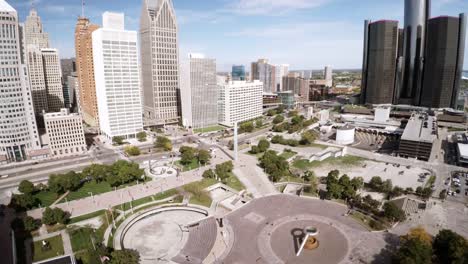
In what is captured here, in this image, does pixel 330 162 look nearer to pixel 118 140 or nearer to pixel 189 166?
pixel 189 166

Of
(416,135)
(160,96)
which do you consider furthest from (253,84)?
(416,135)

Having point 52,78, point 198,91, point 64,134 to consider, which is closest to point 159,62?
point 198,91

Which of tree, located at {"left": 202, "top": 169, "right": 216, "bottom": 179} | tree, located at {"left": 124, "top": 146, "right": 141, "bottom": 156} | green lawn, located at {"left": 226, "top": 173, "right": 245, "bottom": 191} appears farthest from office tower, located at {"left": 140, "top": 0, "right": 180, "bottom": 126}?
green lawn, located at {"left": 226, "top": 173, "right": 245, "bottom": 191}

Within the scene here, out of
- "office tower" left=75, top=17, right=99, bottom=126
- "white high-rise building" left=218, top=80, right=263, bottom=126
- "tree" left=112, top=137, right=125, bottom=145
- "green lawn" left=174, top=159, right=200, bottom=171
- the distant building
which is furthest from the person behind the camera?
"white high-rise building" left=218, top=80, right=263, bottom=126

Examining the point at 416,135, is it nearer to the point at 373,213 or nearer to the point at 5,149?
the point at 373,213

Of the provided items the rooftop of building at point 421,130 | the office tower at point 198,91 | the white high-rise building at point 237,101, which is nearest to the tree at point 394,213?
the rooftop of building at point 421,130

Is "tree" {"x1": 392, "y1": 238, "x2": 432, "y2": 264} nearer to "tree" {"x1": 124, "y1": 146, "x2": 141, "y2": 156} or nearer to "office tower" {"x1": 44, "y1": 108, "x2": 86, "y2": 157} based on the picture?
"tree" {"x1": 124, "y1": 146, "x2": 141, "y2": 156}

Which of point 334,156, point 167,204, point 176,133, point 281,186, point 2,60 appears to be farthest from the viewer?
point 176,133
